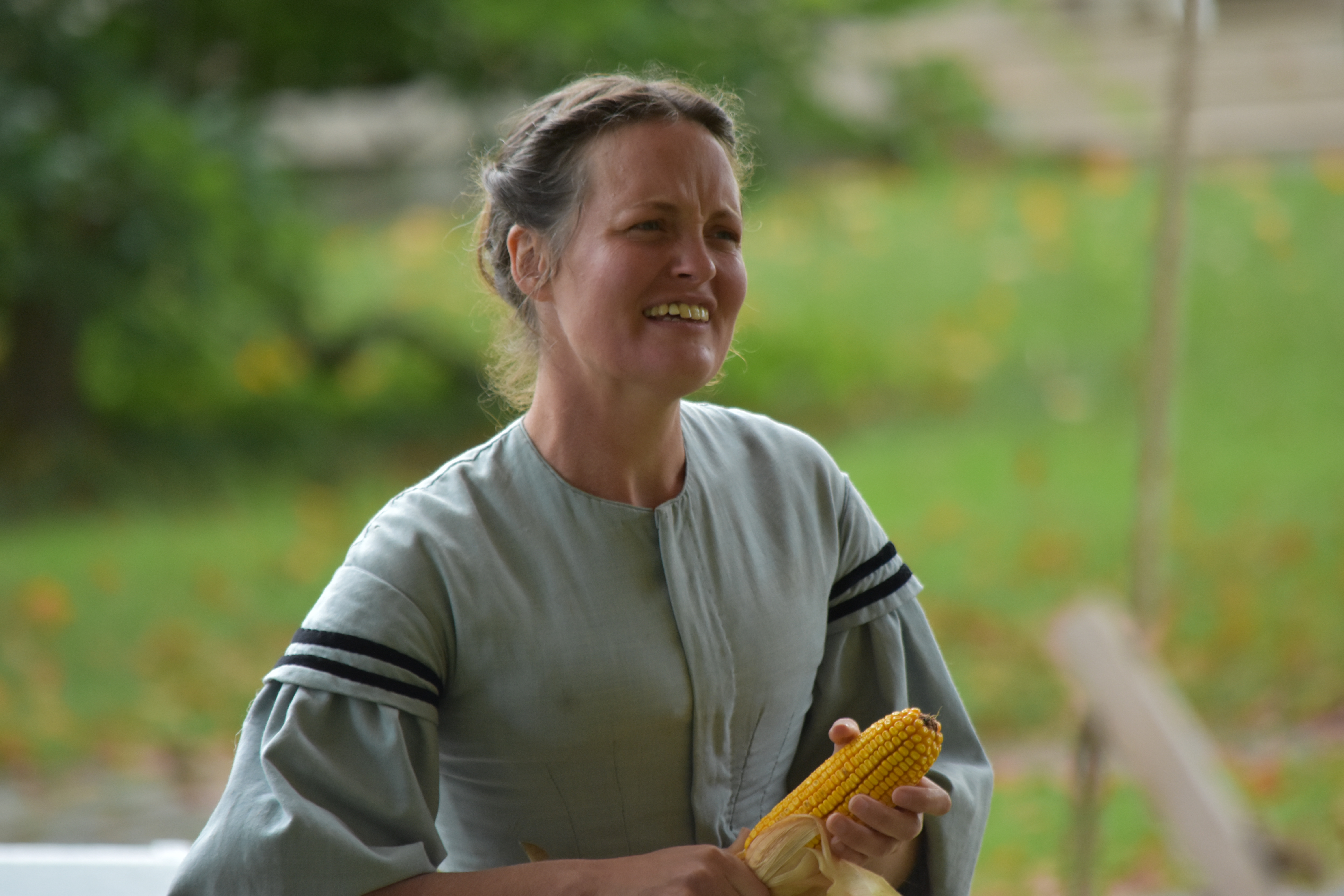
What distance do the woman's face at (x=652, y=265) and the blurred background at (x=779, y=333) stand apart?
8.67 feet

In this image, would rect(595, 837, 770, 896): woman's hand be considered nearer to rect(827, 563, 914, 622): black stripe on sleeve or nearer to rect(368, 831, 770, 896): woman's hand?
rect(368, 831, 770, 896): woman's hand

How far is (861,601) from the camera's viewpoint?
1539 mm

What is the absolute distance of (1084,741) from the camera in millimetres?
2459

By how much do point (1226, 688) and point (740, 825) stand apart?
356 cm

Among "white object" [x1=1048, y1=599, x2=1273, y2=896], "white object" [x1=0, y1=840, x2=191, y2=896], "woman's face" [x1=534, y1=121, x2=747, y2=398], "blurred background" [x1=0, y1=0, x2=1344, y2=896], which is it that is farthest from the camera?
"blurred background" [x1=0, y1=0, x2=1344, y2=896]

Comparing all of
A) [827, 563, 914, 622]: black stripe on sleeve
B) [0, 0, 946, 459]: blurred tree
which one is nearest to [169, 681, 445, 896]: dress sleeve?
[827, 563, 914, 622]: black stripe on sleeve

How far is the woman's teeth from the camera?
1.33 m

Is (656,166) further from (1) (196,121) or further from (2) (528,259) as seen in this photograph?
(1) (196,121)

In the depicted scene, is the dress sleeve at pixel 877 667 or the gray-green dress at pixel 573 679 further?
the dress sleeve at pixel 877 667

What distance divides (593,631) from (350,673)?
0.79 feet

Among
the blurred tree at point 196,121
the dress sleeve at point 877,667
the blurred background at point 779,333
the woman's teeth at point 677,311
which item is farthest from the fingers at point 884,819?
the blurred tree at point 196,121

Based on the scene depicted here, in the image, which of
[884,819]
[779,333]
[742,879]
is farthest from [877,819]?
[779,333]

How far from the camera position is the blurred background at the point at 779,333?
4461 millimetres

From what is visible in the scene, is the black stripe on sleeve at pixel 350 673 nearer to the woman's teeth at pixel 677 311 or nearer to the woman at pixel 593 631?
the woman at pixel 593 631
